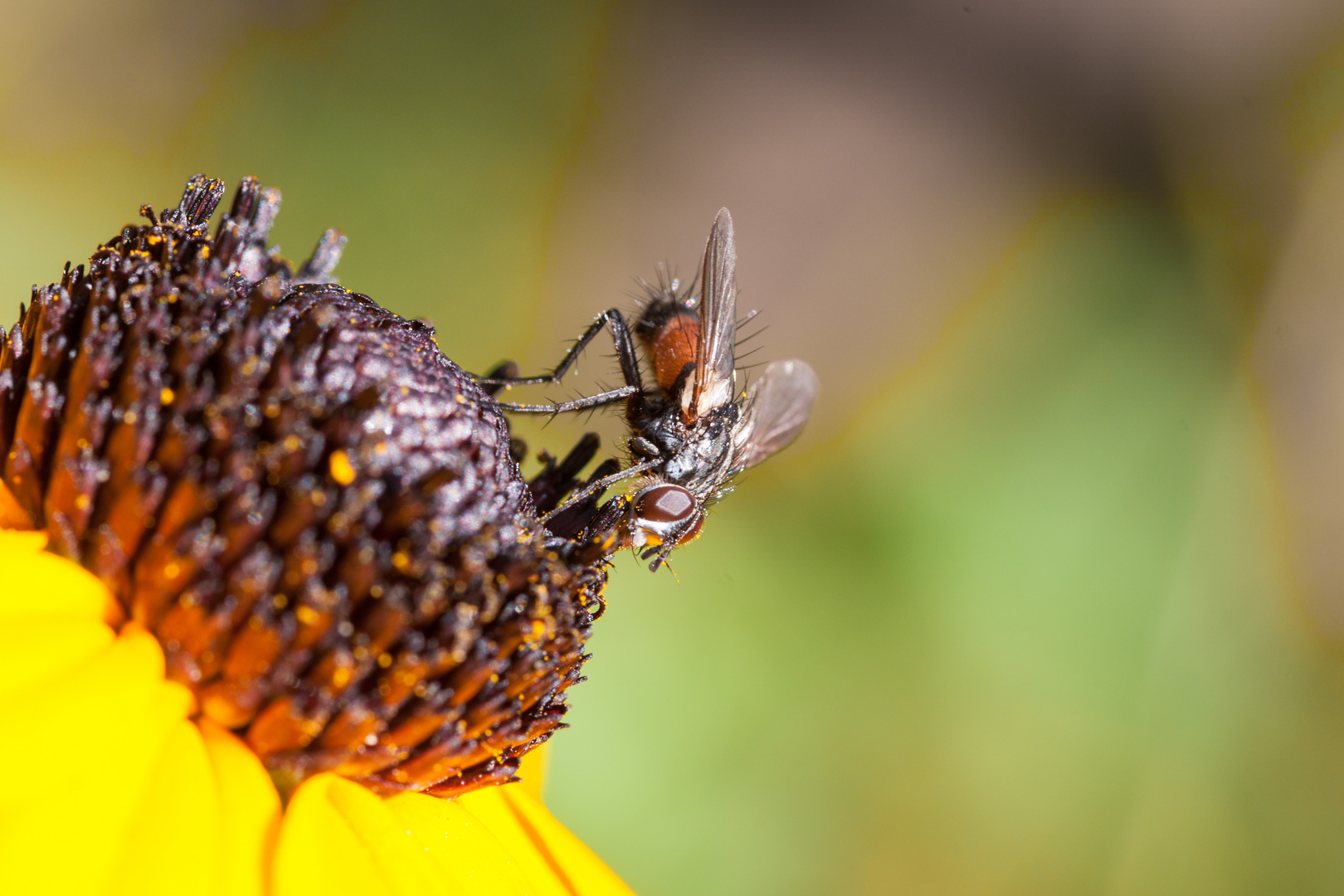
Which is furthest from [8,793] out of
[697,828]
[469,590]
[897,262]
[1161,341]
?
[897,262]

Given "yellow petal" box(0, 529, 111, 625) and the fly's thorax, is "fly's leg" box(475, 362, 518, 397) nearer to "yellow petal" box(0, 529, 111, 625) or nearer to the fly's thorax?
the fly's thorax

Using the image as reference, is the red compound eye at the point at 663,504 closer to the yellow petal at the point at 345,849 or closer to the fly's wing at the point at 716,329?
the fly's wing at the point at 716,329

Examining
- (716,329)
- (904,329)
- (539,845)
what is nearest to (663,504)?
(716,329)

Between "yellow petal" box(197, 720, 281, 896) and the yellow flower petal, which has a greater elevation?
the yellow flower petal

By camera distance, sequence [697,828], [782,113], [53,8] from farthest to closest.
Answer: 1. [782,113]
2. [53,8]
3. [697,828]

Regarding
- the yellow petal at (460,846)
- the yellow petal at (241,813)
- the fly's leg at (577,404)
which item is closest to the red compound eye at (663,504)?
the fly's leg at (577,404)

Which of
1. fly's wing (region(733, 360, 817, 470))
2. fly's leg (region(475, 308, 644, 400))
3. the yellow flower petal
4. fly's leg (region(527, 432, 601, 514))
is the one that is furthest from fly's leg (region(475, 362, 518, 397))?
fly's wing (region(733, 360, 817, 470))

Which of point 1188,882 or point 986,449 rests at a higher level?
point 986,449

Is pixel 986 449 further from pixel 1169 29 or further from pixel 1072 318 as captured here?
pixel 1169 29
